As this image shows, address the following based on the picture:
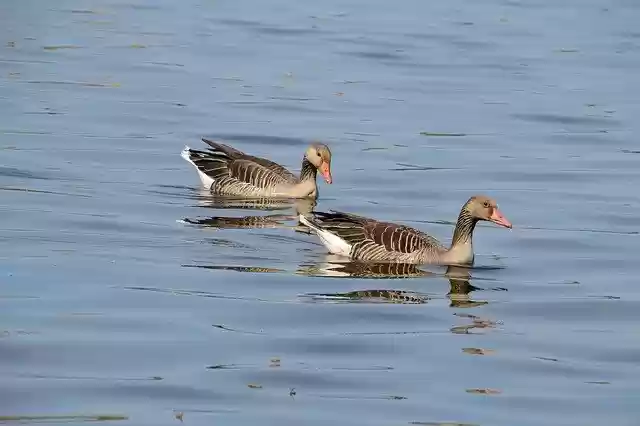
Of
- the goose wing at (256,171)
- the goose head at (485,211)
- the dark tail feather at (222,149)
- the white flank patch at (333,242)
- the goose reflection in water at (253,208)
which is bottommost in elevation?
the white flank patch at (333,242)

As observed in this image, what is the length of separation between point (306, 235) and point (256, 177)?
326 centimetres

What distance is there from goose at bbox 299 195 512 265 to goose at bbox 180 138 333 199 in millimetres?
4079

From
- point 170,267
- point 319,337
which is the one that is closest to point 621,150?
point 170,267

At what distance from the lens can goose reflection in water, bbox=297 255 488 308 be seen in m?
14.4

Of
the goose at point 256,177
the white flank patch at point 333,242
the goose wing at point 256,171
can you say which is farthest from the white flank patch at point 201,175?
the white flank patch at point 333,242

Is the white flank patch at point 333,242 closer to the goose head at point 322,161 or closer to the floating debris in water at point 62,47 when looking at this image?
the goose head at point 322,161

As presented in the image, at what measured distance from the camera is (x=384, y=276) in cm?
1598

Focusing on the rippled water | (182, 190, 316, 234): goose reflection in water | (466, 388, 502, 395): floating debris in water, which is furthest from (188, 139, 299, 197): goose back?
A: (466, 388, 502, 395): floating debris in water

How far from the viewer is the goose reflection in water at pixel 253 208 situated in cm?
1833

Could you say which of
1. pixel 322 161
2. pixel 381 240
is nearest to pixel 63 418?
pixel 381 240

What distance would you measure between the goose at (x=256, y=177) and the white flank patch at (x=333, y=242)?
13.1 ft

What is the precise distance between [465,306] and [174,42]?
21.2m

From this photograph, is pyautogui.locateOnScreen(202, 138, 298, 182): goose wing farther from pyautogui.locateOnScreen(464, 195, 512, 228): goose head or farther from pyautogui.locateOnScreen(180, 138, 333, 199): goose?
pyautogui.locateOnScreen(464, 195, 512, 228): goose head

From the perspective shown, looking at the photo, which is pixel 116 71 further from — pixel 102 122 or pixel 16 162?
pixel 16 162
